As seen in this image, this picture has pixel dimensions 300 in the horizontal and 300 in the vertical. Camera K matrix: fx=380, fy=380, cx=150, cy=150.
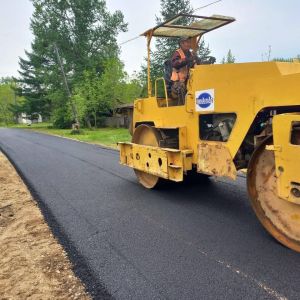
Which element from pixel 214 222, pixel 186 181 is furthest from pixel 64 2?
pixel 214 222

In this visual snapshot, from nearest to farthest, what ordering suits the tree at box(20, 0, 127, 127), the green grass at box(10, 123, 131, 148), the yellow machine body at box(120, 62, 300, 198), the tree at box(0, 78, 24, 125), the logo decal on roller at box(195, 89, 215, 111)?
the yellow machine body at box(120, 62, 300, 198) → the logo decal on roller at box(195, 89, 215, 111) → the green grass at box(10, 123, 131, 148) → the tree at box(20, 0, 127, 127) → the tree at box(0, 78, 24, 125)

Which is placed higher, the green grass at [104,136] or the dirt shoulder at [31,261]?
the dirt shoulder at [31,261]

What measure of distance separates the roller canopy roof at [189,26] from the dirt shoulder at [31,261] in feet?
11.6

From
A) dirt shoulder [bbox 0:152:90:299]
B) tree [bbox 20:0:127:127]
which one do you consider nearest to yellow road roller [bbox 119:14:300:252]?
dirt shoulder [bbox 0:152:90:299]

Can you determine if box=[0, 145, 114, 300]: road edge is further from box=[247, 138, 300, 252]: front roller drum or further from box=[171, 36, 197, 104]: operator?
box=[171, 36, 197, 104]: operator

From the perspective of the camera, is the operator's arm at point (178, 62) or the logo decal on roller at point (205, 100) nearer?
the logo decal on roller at point (205, 100)

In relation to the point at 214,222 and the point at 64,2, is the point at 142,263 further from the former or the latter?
the point at 64,2

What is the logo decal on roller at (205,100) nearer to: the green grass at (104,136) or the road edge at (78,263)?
the road edge at (78,263)

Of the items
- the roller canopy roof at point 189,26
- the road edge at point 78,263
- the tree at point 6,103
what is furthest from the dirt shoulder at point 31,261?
the tree at point 6,103

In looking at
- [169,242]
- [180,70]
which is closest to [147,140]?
[180,70]

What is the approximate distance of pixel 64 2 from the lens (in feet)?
117

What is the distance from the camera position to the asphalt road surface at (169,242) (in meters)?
3.23

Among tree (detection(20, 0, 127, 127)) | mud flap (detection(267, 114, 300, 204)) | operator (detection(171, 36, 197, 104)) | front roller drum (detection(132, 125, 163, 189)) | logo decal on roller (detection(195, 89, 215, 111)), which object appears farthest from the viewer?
tree (detection(20, 0, 127, 127))

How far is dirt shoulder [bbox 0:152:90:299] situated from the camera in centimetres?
329
